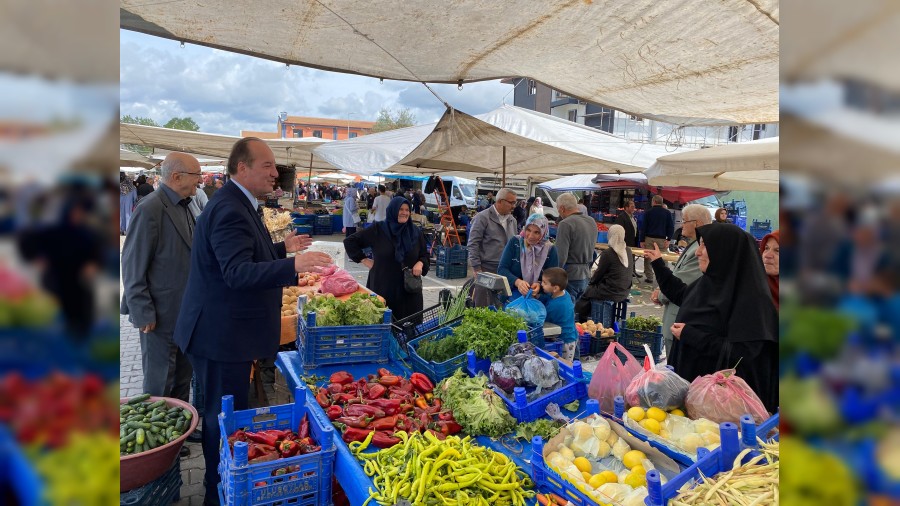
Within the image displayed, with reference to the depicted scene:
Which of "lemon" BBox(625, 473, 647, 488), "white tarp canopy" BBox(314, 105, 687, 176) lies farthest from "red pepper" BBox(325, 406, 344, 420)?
"white tarp canopy" BBox(314, 105, 687, 176)

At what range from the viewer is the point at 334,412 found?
126 inches

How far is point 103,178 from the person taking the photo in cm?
41

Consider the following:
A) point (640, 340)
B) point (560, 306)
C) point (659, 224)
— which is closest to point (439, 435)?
point (560, 306)

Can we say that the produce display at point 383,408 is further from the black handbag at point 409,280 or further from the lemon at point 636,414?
the black handbag at point 409,280

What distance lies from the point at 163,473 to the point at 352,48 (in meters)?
3.35

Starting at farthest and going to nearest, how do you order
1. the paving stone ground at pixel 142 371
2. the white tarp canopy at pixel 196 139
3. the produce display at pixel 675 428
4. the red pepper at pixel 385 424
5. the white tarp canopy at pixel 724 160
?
1. the white tarp canopy at pixel 196 139
2. the white tarp canopy at pixel 724 160
3. the paving stone ground at pixel 142 371
4. the red pepper at pixel 385 424
5. the produce display at pixel 675 428

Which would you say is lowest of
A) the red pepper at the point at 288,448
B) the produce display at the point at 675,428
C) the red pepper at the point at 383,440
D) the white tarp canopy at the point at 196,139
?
the red pepper at the point at 288,448

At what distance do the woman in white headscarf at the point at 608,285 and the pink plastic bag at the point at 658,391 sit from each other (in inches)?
175

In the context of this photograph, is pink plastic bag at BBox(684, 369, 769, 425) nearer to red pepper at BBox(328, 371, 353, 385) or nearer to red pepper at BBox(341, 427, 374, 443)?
red pepper at BBox(341, 427, 374, 443)

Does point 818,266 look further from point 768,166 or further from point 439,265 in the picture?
point 439,265

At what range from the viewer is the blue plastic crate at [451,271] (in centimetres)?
1305

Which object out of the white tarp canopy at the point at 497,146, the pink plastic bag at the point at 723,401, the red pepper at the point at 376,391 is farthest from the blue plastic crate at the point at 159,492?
the white tarp canopy at the point at 497,146

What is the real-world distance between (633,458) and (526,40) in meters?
2.83

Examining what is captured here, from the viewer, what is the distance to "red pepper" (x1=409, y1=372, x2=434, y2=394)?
142 inches
